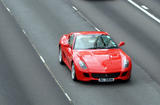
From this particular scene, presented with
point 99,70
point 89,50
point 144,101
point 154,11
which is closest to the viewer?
point 144,101

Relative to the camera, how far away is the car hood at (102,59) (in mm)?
21422

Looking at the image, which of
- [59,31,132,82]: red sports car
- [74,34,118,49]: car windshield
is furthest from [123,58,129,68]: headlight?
[74,34,118,49]: car windshield

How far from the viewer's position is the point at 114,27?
32.1 metres

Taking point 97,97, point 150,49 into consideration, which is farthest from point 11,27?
point 97,97

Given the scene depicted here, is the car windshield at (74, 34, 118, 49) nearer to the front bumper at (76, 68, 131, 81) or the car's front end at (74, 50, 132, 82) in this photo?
the car's front end at (74, 50, 132, 82)

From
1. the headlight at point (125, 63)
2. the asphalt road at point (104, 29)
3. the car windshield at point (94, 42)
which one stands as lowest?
the asphalt road at point (104, 29)

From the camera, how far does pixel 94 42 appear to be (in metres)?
23.4

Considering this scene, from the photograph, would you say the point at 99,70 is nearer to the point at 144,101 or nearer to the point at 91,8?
the point at 144,101

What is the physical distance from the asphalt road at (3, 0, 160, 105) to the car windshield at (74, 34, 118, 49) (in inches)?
50.5

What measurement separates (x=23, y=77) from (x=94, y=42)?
10.3ft

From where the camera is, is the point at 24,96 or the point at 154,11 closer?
the point at 24,96

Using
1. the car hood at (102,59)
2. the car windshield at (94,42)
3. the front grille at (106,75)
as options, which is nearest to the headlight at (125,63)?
the car hood at (102,59)

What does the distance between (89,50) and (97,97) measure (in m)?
3.24

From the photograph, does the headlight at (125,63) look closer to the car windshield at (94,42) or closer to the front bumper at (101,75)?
the front bumper at (101,75)
